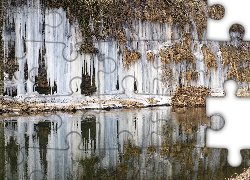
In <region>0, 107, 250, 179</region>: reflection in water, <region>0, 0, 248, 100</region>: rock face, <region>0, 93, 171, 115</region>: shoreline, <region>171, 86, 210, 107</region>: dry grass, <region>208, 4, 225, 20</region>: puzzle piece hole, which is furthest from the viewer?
<region>171, 86, 210, 107</region>: dry grass

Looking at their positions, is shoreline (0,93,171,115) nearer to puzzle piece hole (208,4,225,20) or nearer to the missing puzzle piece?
puzzle piece hole (208,4,225,20)

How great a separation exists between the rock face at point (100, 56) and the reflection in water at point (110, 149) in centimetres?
233

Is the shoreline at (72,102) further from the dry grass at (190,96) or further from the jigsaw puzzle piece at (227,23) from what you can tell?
the jigsaw puzzle piece at (227,23)

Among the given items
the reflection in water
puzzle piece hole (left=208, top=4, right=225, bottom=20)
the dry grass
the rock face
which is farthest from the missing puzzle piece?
the dry grass

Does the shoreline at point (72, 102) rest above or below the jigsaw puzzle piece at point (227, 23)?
below

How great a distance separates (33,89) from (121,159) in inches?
243

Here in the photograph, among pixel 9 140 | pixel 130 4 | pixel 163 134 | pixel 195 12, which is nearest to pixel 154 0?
pixel 130 4

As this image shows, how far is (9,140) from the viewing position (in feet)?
20.5

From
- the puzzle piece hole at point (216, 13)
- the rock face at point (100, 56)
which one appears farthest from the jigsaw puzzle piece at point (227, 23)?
the rock face at point (100, 56)

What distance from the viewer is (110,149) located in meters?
5.74

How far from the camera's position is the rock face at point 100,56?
34.7ft

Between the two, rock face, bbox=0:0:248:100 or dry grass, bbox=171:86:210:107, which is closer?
rock face, bbox=0:0:248:100

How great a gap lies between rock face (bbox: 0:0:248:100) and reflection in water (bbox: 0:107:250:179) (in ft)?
7.65

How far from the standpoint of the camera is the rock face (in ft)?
34.7
